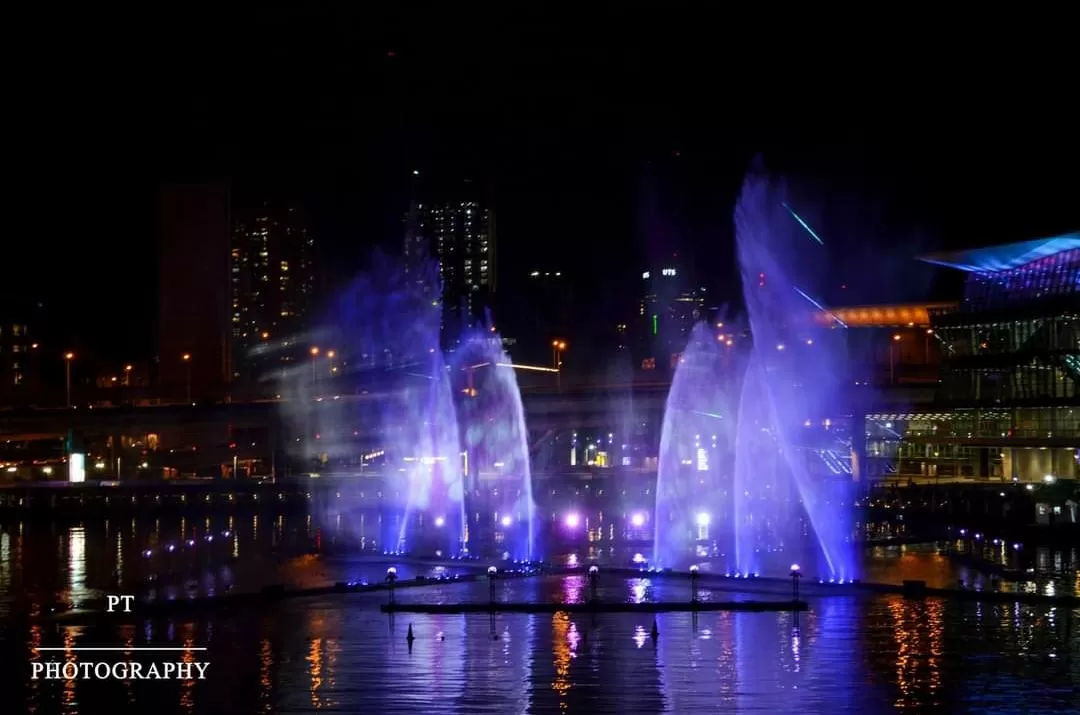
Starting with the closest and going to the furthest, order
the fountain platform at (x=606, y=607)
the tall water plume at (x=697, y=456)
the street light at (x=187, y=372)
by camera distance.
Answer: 1. the fountain platform at (x=606, y=607)
2. the tall water plume at (x=697, y=456)
3. the street light at (x=187, y=372)

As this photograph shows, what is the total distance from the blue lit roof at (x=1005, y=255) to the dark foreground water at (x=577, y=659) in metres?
52.0

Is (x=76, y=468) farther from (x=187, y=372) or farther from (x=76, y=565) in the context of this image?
(x=76, y=565)

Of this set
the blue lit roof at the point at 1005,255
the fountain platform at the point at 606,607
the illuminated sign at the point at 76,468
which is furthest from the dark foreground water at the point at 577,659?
the blue lit roof at the point at 1005,255

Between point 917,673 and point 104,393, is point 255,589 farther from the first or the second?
point 104,393

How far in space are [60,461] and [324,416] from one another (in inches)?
840

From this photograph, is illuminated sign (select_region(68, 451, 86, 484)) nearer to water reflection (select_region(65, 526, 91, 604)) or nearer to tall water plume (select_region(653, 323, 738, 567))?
water reflection (select_region(65, 526, 91, 604))

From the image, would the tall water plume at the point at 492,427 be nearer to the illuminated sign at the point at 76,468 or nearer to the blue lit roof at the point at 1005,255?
the illuminated sign at the point at 76,468

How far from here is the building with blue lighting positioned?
75.0 metres

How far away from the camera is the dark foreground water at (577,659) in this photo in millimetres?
21469

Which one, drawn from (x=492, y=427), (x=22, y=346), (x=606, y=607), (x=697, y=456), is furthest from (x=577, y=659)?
(x=22, y=346)

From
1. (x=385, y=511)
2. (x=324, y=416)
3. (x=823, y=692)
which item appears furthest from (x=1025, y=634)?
(x=324, y=416)

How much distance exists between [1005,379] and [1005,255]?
27.8 ft

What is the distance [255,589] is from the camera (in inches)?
1399

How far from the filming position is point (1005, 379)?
80062mm
